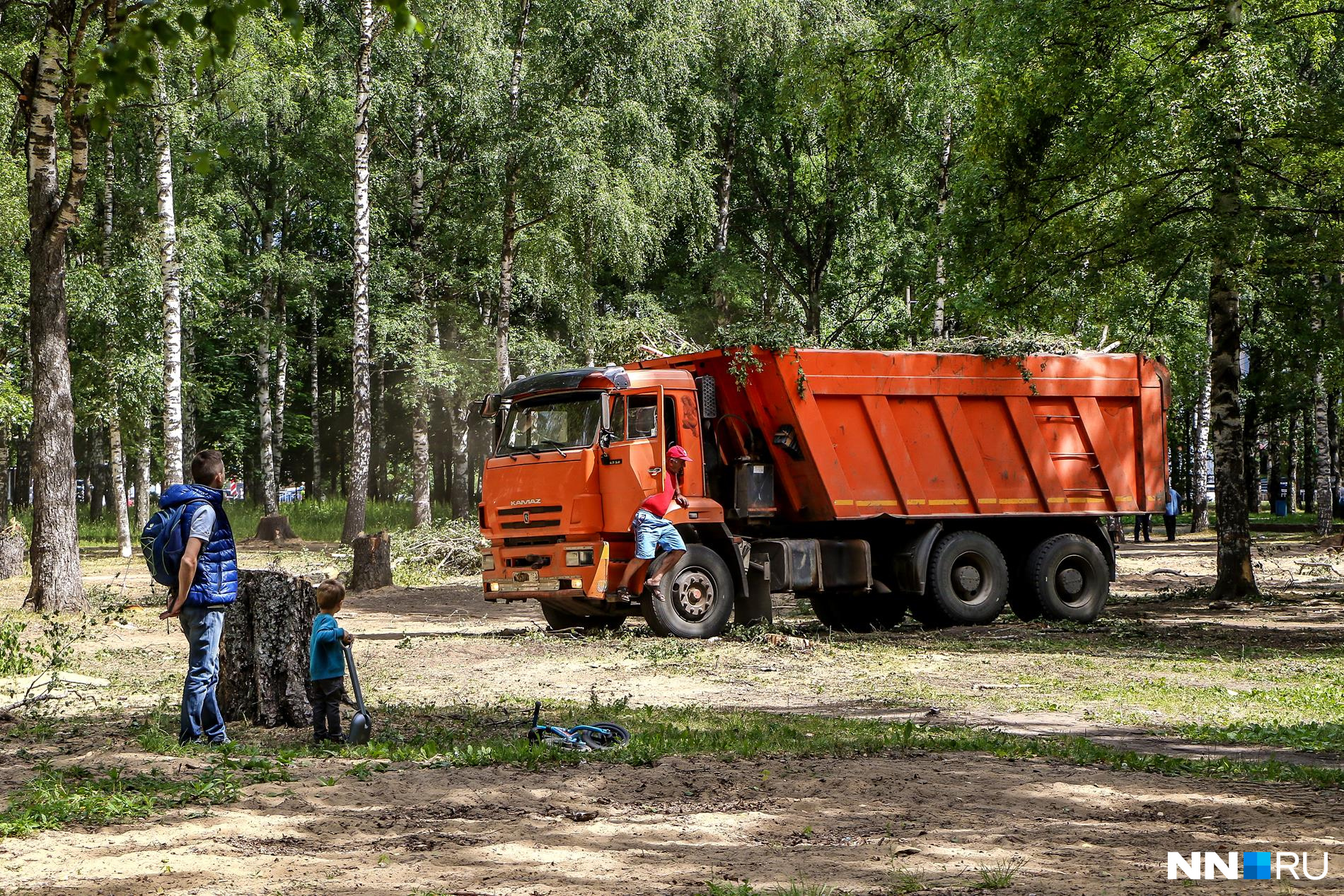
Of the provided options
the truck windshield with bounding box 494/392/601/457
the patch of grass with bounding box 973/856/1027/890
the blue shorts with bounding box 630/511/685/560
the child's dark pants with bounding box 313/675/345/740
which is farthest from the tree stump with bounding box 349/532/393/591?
the patch of grass with bounding box 973/856/1027/890

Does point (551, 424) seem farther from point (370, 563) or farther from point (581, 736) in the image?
point (581, 736)

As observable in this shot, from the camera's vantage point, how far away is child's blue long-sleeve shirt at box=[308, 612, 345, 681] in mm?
7695

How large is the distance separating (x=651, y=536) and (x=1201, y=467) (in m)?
29.6

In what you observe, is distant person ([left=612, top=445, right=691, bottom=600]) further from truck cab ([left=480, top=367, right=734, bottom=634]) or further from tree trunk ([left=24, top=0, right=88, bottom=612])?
tree trunk ([left=24, top=0, right=88, bottom=612])

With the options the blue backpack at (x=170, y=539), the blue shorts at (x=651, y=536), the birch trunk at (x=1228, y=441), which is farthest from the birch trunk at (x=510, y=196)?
the blue backpack at (x=170, y=539)

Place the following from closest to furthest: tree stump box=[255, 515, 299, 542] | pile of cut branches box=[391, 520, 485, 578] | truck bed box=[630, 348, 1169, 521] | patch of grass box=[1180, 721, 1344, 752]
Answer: patch of grass box=[1180, 721, 1344, 752] < truck bed box=[630, 348, 1169, 521] < pile of cut branches box=[391, 520, 485, 578] < tree stump box=[255, 515, 299, 542]

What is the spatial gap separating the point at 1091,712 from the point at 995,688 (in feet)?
4.36

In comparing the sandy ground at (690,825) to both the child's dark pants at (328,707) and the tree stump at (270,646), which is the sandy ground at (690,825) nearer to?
the child's dark pants at (328,707)

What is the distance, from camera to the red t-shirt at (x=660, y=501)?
46.2 feet

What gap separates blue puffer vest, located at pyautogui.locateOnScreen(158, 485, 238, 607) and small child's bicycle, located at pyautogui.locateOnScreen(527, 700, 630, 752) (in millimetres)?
1936

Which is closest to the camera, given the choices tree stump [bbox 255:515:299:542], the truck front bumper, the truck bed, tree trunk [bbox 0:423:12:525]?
the truck front bumper

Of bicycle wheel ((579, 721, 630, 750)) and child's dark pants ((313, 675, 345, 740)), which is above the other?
child's dark pants ((313, 675, 345, 740))

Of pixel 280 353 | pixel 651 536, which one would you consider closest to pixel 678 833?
pixel 651 536

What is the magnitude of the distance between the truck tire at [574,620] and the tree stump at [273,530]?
18906 millimetres
